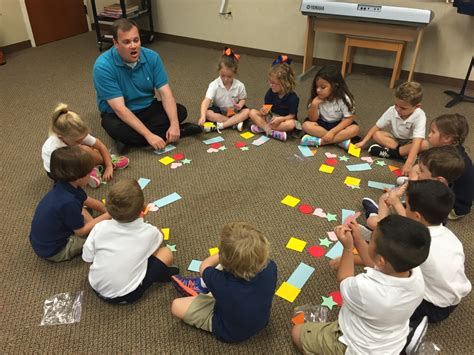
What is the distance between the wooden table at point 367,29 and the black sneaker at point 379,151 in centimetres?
157

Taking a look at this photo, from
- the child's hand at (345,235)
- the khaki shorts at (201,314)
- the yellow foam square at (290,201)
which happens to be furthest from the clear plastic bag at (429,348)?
the yellow foam square at (290,201)

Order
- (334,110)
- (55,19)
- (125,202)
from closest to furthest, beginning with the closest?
(125,202)
(334,110)
(55,19)

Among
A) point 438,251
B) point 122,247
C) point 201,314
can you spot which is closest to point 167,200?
point 122,247

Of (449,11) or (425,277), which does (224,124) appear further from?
(449,11)

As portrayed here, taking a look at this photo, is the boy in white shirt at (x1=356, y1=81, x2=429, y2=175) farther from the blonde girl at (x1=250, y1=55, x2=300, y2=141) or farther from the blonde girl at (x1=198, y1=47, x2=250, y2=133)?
the blonde girl at (x1=198, y1=47, x2=250, y2=133)

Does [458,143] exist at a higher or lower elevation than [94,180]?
higher

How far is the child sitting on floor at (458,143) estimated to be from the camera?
2148 millimetres

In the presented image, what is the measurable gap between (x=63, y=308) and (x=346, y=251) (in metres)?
1.33

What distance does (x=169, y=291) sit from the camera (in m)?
1.86

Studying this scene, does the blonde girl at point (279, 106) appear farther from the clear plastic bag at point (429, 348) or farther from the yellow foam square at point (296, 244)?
the clear plastic bag at point (429, 348)

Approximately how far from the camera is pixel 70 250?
6.53 feet

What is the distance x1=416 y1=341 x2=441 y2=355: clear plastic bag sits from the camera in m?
1.57

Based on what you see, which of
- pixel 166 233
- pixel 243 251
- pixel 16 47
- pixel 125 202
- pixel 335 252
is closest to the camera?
Answer: pixel 243 251

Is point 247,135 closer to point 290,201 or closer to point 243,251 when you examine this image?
point 290,201
